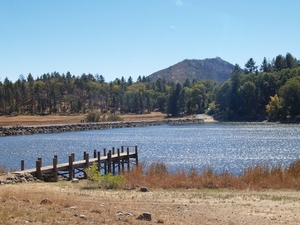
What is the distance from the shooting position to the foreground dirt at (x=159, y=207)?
42.2ft

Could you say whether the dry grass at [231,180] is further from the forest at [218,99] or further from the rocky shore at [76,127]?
the forest at [218,99]

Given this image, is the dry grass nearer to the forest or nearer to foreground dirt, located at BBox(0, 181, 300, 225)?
foreground dirt, located at BBox(0, 181, 300, 225)

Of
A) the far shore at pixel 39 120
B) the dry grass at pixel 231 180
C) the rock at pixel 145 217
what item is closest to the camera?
the rock at pixel 145 217

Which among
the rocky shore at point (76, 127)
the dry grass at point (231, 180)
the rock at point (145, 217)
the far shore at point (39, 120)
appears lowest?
the dry grass at point (231, 180)

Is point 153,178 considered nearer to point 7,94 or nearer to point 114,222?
point 114,222

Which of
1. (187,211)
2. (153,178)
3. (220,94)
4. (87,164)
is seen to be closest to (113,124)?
(220,94)

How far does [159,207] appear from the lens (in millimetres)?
16844

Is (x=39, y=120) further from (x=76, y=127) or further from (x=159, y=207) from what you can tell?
(x=159, y=207)

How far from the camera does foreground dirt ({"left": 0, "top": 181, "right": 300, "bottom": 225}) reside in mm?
12867

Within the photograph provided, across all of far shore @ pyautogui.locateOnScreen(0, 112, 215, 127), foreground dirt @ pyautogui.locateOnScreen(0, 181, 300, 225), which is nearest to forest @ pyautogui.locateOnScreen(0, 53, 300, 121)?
far shore @ pyautogui.locateOnScreen(0, 112, 215, 127)

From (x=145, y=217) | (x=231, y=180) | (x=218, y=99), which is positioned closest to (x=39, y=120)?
(x=218, y=99)

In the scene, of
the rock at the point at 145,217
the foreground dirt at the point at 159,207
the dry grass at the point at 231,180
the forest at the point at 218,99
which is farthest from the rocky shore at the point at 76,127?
the rock at the point at 145,217

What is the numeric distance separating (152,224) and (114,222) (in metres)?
1.13

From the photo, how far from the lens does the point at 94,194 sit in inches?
811
